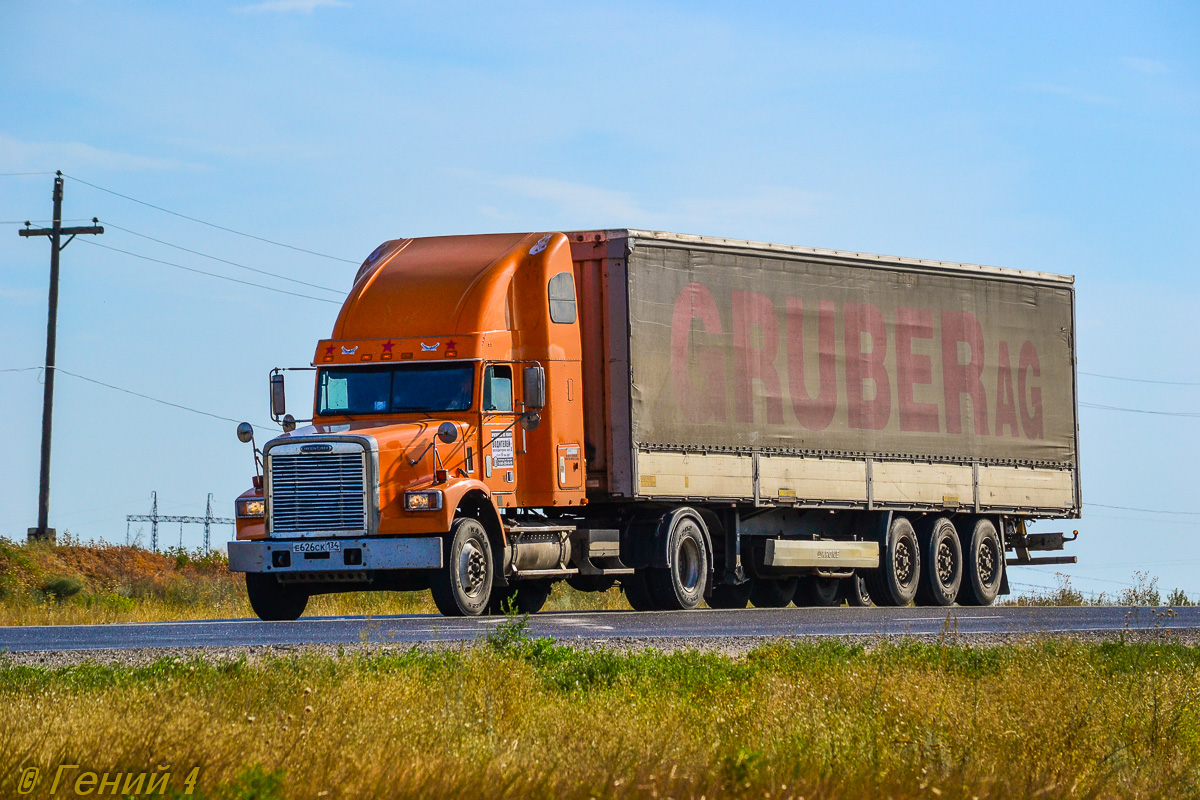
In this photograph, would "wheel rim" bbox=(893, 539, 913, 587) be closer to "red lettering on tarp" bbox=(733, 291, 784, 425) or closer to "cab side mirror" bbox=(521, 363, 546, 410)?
"red lettering on tarp" bbox=(733, 291, 784, 425)

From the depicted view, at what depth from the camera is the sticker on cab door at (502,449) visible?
18.9 metres

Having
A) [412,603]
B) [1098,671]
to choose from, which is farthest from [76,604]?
[1098,671]

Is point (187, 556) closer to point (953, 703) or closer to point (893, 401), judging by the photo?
point (893, 401)

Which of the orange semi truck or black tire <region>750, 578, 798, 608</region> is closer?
the orange semi truck

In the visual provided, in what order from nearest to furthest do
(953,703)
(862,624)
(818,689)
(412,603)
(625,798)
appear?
(625,798) → (953,703) → (818,689) → (862,624) → (412,603)

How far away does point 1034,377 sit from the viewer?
2620 cm

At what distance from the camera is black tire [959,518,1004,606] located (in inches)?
1010

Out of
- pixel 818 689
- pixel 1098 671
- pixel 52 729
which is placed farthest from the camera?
pixel 1098 671

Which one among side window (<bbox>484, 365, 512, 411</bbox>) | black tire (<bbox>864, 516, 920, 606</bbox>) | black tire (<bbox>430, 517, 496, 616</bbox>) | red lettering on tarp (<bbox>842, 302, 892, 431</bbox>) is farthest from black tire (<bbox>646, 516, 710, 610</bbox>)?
black tire (<bbox>864, 516, 920, 606</bbox>)

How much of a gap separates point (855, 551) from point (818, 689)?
1353cm

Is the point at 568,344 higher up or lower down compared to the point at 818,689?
higher up

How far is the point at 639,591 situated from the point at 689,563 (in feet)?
2.44

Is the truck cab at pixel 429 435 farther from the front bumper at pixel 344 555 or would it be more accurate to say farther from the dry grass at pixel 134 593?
the dry grass at pixel 134 593

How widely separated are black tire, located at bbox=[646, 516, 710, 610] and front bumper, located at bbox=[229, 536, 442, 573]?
4275mm
